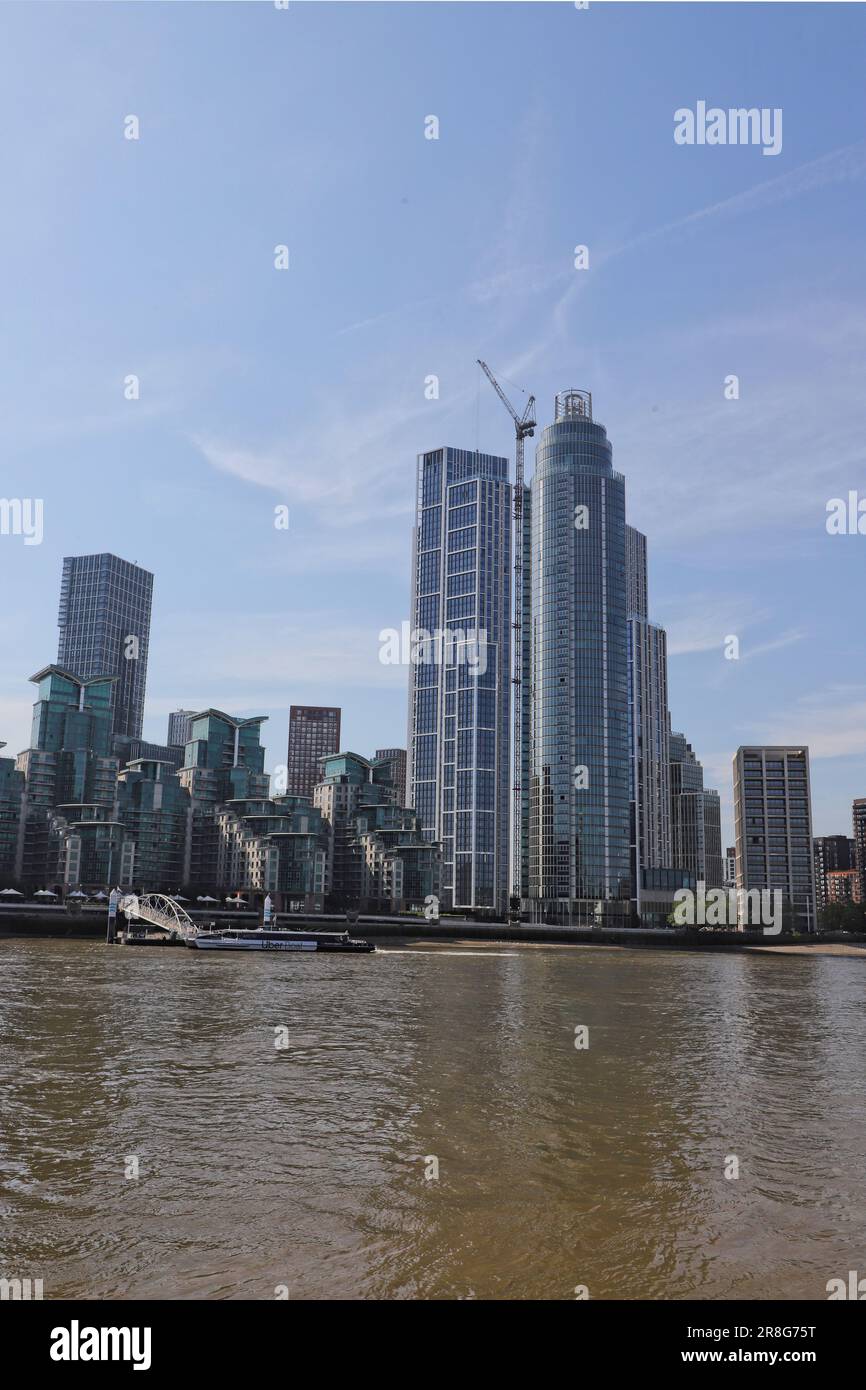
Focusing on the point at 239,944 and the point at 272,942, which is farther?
the point at 272,942

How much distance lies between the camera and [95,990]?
60.7 m

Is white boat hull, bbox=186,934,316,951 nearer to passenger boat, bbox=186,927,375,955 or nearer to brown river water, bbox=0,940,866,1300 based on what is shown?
passenger boat, bbox=186,927,375,955

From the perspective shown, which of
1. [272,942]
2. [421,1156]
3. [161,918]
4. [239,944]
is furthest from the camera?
[161,918]

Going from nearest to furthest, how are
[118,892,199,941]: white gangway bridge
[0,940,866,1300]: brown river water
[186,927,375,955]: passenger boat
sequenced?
[0,940,866,1300]: brown river water < [186,927,375,955]: passenger boat < [118,892,199,941]: white gangway bridge

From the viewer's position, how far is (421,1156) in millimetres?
22766

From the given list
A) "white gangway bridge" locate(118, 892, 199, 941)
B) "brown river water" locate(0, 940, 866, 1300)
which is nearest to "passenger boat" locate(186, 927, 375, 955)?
"white gangway bridge" locate(118, 892, 199, 941)

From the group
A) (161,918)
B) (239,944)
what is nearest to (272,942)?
(239,944)

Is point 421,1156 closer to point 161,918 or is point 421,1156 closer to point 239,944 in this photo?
point 239,944

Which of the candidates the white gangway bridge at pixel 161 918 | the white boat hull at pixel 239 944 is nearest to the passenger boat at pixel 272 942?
the white boat hull at pixel 239 944

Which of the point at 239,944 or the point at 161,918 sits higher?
the point at 161,918

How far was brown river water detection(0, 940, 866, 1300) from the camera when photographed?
1584cm

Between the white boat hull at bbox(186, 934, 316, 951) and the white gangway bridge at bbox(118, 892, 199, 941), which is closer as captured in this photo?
the white boat hull at bbox(186, 934, 316, 951)
